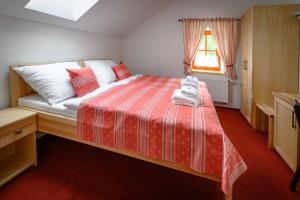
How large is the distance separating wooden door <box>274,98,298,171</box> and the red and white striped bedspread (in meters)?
0.80

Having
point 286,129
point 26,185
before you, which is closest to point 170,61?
point 286,129

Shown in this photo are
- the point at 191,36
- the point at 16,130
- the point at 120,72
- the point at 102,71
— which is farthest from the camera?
the point at 191,36

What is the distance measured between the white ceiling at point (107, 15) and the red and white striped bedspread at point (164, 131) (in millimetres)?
1205

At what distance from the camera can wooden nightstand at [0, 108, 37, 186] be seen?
171 centimetres

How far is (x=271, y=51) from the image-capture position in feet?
8.89

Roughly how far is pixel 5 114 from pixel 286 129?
9.22ft

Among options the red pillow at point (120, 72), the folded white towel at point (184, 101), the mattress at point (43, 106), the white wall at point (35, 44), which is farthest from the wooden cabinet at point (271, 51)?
the white wall at point (35, 44)

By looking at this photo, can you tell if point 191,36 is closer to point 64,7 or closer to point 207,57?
point 207,57

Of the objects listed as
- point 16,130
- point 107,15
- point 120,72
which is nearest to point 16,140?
point 16,130

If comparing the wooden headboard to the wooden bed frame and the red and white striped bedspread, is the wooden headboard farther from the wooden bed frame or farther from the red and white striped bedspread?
the red and white striped bedspread

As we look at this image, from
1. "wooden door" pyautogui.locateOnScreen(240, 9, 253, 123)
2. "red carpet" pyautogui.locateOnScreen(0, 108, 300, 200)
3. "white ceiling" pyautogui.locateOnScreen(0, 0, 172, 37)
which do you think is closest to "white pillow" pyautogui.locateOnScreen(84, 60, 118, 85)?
"white ceiling" pyautogui.locateOnScreen(0, 0, 172, 37)

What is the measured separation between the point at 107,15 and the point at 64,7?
28.5 inches

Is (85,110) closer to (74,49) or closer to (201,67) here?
(74,49)

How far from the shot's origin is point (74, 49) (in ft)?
9.95
